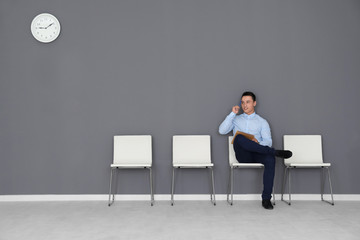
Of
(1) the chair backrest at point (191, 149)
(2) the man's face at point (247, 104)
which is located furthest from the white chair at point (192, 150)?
(2) the man's face at point (247, 104)

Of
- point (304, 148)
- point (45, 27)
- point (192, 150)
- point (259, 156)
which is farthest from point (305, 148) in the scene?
point (45, 27)

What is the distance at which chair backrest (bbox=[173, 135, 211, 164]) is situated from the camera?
3.88 meters

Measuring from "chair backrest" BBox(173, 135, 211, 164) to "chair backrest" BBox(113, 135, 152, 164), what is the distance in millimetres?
309

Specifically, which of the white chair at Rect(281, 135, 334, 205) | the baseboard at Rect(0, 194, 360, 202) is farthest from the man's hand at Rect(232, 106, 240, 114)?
the baseboard at Rect(0, 194, 360, 202)

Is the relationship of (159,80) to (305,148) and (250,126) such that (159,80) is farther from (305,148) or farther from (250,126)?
(305,148)

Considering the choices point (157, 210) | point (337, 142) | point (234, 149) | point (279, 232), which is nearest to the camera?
point (279, 232)

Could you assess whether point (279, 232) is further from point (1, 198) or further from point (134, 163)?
point (1, 198)

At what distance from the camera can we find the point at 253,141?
354cm

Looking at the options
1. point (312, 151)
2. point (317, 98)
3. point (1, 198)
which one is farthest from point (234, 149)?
point (1, 198)

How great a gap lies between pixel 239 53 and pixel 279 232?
2.19 metres

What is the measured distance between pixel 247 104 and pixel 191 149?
81 centimetres

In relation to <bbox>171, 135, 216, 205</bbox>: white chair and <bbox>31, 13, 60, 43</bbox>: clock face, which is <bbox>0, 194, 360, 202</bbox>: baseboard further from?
→ <bbox>31, 13, 60, 43</bbox>: clock face

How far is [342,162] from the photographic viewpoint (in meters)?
3.94

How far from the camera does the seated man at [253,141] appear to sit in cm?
346
